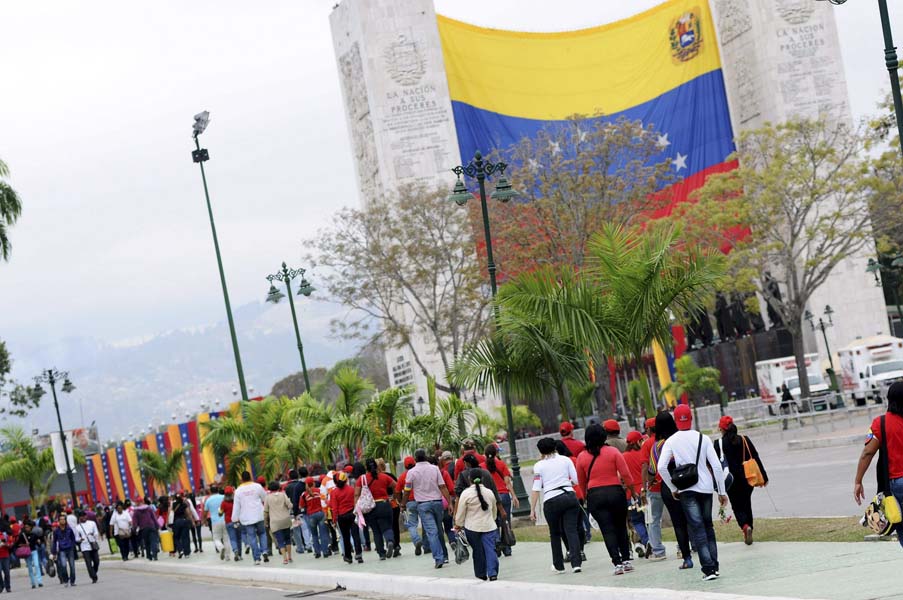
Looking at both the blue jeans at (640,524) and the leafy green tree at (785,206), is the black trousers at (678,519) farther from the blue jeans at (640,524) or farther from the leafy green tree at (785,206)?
the leafy green tree at (785,206)

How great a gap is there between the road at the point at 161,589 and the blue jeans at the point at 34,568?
0.96 ft

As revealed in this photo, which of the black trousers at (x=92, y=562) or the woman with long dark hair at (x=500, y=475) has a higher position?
the woman with long dark hair at (x=500, y=475)

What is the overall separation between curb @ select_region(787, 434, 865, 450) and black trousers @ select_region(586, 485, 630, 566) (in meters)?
19.3

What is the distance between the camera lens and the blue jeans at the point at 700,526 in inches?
462

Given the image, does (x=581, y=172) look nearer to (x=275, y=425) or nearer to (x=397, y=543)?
(x=275, y=425)

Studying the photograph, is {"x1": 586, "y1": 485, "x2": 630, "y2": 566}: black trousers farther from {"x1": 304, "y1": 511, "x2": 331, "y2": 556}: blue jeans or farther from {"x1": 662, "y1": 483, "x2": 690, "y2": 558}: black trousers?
{"x1": 304, "y1": 511, "x2": 331, "y2": 556}: blue jeans

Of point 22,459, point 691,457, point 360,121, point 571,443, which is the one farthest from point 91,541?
point 360,121

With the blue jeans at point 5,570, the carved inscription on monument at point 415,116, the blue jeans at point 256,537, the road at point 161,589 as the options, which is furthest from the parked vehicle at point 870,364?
the blue jeans at point 5,570

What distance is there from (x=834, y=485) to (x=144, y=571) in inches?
703

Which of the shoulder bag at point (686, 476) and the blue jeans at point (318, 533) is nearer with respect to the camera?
the shoulder bag at point (686, 476)

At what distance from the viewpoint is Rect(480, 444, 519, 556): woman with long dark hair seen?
17.2 meters

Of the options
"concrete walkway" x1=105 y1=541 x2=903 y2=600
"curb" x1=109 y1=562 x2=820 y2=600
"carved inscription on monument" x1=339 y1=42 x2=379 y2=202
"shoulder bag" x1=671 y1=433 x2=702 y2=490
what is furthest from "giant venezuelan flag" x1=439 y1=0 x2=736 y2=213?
"shoulder bag" x1=671 y1=433 x2=702 y2=490

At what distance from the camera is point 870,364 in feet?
160

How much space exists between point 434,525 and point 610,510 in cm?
545
